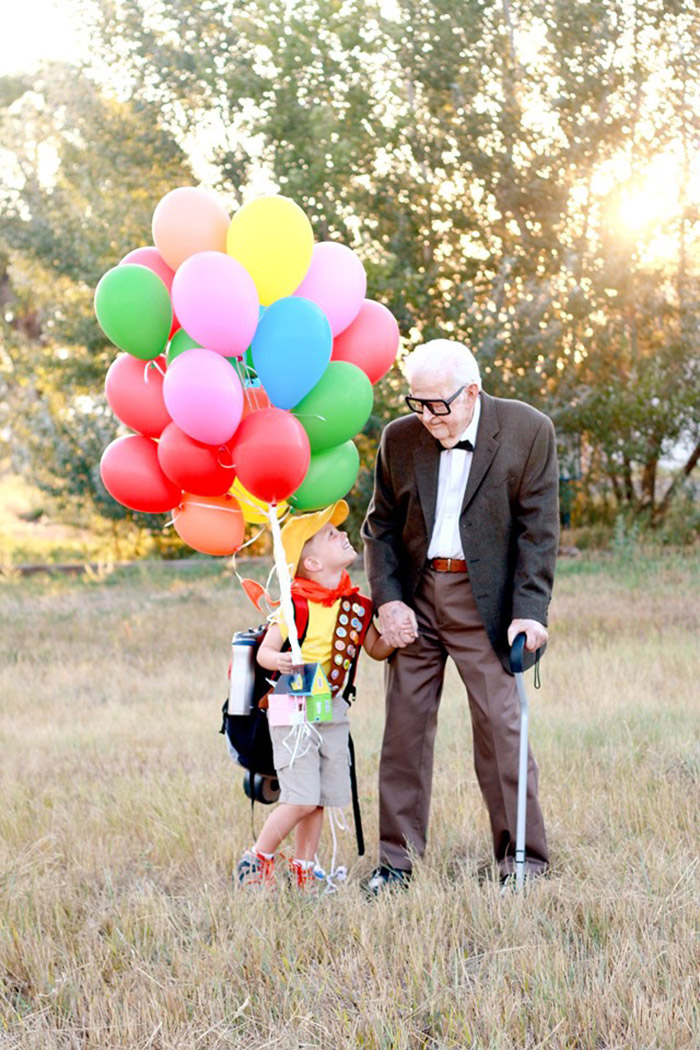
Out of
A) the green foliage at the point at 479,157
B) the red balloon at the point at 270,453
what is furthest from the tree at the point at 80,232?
the red balloon at the point at 270,453

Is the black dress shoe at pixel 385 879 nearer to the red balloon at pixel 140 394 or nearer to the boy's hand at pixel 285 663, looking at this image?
the boy's hand at pixel 285 663

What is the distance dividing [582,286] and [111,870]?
1122 centimetres

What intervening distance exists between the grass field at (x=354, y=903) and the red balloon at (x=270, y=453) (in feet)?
4.65

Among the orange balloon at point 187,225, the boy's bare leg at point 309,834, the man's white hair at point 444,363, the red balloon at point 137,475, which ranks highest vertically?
the orange balloon at point 187,225

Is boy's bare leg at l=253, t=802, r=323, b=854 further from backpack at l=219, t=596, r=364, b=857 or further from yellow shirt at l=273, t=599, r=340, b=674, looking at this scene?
yellow shirt at l=273, t=599, r=340, b=674

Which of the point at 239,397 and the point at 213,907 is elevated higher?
the point at 239,397

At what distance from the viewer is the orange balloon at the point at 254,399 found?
13.6 feet

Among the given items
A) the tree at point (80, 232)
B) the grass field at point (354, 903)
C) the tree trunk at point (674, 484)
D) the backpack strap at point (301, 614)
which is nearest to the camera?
the grass field at point (354, 903)

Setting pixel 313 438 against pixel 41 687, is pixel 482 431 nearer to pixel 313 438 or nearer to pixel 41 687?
pixel 313 438

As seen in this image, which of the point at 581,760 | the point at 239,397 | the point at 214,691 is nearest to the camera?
the point at 239,397

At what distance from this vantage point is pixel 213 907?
4.09m

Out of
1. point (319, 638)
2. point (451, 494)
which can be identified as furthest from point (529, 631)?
point (319, 638)

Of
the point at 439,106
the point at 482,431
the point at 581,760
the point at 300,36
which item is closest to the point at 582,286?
the point at 439,106

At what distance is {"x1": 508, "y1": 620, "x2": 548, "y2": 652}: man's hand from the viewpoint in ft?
14.0
